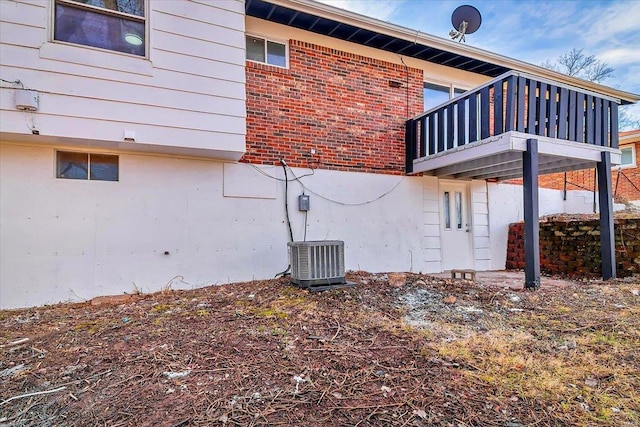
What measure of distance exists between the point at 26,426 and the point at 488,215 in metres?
8.65

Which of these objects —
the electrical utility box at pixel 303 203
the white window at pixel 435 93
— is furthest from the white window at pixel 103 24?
the white window at pixel 435 93

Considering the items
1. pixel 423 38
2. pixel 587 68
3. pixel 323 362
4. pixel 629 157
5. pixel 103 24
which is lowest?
pixel 323 362

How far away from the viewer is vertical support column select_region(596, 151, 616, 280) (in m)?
6.16

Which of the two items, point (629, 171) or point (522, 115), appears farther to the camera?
point (629, 171)

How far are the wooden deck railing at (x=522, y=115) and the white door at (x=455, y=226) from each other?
1522 millimetres

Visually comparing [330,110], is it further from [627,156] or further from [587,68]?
[587,68]

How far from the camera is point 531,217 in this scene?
18.0ft

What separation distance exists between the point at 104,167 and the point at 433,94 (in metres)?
6.79

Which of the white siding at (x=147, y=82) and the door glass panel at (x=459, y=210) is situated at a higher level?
the white siding at (x=147, y=82)

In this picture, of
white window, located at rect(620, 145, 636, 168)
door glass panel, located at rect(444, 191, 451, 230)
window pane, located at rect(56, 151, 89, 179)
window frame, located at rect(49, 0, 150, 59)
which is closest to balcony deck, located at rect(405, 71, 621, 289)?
door glass panel, located at rect(444, 191, 451, 230)

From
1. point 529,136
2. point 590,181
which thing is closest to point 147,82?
point 529,136

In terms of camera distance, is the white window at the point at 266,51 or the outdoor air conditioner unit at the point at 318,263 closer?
the outdoor air conditioner unit at the point at 318,263

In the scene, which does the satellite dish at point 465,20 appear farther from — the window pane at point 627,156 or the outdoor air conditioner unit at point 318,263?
the window pane at point 627,156

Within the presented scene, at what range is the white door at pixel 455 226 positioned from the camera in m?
7.92
